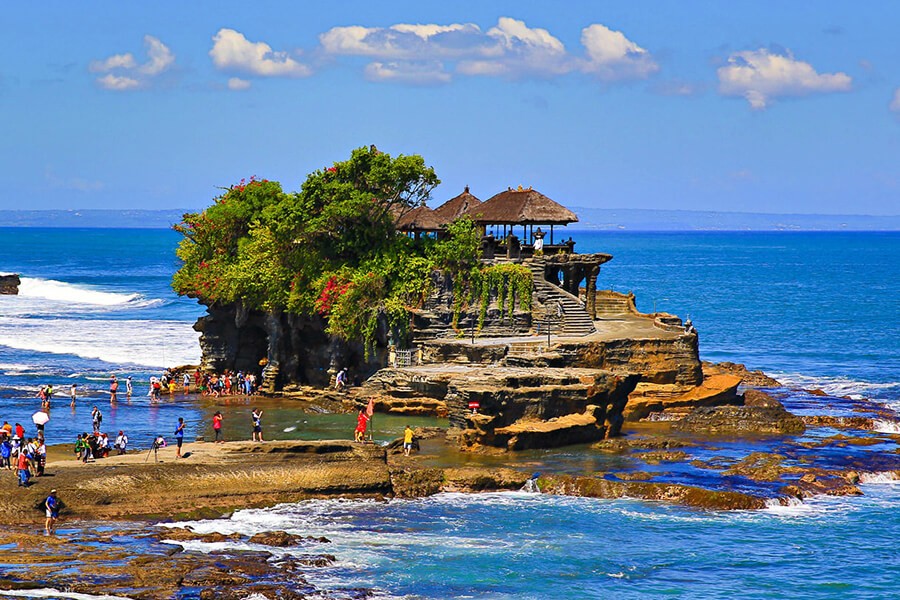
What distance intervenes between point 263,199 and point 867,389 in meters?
32.2

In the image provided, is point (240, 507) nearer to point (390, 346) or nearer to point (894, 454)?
point (390, 346)

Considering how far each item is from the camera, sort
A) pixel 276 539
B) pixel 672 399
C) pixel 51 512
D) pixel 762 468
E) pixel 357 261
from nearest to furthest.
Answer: pixel 276 539, pixel 51 512, pixel 762 468, pixel 672 399, pixel 357 261

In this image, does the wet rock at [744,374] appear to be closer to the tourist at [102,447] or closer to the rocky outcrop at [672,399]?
the rocky outcrop at [672,399]

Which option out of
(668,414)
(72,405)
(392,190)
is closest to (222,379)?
(72,405)

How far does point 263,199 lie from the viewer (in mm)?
66312

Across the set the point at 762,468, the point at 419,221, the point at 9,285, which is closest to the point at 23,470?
the point at 762,468

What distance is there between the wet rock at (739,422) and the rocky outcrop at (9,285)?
95.0m

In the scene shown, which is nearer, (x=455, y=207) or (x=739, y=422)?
(x=739, y=422)

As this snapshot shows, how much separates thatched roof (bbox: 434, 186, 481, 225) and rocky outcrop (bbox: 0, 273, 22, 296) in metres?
79.4

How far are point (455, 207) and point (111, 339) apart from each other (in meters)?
32.5

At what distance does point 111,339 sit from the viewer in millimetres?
84875

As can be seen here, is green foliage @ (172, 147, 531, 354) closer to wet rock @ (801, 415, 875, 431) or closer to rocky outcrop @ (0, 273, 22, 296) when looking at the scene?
wet rock @ (801, 415, 875, 431)

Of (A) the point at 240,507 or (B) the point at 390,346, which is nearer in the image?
(A) the point at 240,507

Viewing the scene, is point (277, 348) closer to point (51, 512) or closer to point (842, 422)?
A: point (842, 422)
